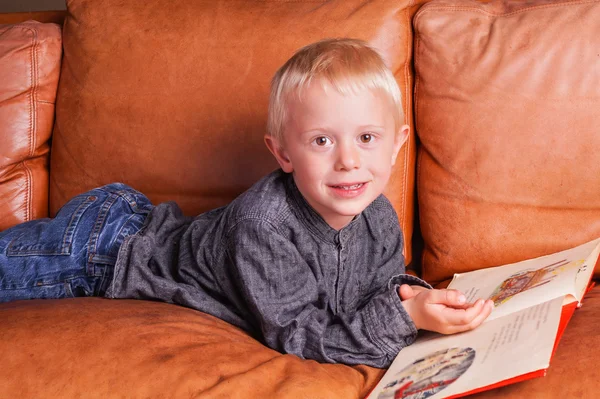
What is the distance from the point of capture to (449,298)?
120 cm

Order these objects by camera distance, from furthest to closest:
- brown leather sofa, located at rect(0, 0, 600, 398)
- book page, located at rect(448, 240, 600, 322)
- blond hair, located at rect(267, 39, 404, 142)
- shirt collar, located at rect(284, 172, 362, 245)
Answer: brown leather sofa, located at rect(0, 0, 600, 398) → shirt collar, located at rect(284, 172, 362, 245) → blond hair, located at rect(267, 39, 404, 142) → book page, located at rect(448, 240, 600, 322)

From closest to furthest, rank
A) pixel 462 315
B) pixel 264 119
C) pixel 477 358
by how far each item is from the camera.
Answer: pixel 477 358, pixel 462 315, pixel 264 119

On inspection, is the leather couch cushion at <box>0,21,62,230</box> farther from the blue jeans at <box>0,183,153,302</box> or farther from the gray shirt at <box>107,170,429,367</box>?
the gray shirt at <box>107,170,429,367</box>

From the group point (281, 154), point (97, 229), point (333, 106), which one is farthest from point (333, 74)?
point (97, 229)

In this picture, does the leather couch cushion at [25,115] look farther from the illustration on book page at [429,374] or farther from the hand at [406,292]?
the illustration on book page at [429,374]

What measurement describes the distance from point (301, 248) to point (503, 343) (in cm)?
44

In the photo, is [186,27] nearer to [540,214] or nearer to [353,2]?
[353,2]

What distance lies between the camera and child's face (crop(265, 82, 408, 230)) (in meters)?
1.25

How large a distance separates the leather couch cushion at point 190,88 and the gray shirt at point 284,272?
0.56ft

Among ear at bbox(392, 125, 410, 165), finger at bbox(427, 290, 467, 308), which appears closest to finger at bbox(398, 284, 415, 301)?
finger at bbox(427, 290, 467, 308)

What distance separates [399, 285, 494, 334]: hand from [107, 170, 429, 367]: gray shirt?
2 cm

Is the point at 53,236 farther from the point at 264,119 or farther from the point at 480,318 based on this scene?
the point at 480,318

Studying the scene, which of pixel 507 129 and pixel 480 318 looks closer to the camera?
pixel 480 318

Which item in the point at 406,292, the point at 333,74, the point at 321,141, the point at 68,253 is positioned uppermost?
the point at 333,74
